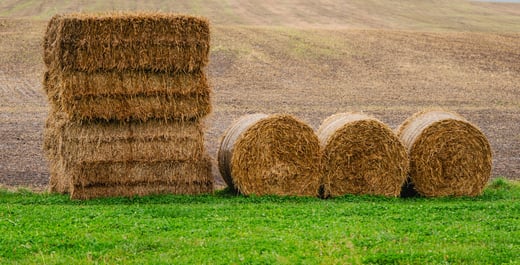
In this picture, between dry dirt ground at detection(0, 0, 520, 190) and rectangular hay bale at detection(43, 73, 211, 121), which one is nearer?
rectangular hay bale at detection(43, 73, 211, 121)

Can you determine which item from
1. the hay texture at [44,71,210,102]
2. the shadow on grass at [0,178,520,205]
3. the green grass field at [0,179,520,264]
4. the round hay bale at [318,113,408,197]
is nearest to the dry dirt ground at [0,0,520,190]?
the shadow on grass at [0,178,520,205]

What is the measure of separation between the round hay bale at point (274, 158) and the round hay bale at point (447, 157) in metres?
1.65

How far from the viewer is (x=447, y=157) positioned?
13523 millimetres

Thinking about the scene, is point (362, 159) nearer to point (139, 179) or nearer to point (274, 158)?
point (274, 158)

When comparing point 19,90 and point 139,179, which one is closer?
point 139,179

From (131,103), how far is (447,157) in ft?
16.5

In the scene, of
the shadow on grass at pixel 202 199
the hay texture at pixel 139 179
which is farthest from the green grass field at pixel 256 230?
the hay texture at pixel 139 179

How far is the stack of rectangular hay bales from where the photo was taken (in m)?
12.9

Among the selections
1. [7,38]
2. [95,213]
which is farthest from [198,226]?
[7,38]

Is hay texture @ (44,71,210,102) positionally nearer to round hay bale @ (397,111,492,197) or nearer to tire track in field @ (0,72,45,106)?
round hay bale @ (397,111,492,197)

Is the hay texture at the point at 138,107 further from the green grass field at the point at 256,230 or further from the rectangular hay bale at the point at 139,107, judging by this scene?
the green grass field at the point at 256,230

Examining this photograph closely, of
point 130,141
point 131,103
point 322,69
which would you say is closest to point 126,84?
point 131,103

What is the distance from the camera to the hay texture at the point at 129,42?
12.9 m

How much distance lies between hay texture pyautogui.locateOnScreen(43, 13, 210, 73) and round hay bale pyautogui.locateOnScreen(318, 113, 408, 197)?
2.46 meters
